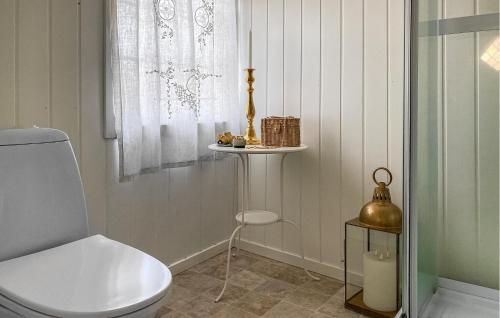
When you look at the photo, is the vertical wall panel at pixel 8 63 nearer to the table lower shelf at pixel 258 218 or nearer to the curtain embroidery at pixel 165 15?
the curtain embroidery at pixel 165 15

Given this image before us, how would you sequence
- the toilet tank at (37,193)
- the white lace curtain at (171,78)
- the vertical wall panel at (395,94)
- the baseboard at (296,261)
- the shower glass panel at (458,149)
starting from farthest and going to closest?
the baseboard at (296,261), the vertical wall panel at (395,94), the white lace curtain at (171,78), the shower glass panel at (458,149), the toilet tank at (37,193)

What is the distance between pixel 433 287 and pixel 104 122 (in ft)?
4.98

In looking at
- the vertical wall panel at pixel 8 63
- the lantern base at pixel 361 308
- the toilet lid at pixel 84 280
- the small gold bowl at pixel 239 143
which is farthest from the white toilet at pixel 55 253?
the lantern base at pixel 361 308

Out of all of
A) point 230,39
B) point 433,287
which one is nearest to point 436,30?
point 433,287

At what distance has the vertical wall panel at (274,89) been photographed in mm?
2207

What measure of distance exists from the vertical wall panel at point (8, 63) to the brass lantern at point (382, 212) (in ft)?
4.90

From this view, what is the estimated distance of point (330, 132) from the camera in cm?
204

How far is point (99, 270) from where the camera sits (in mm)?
1062

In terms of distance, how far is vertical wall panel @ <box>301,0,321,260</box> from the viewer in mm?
2062

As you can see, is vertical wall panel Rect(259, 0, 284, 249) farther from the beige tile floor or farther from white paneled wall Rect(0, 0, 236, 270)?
white paneled wall Rect(0, 0, 236, 270)

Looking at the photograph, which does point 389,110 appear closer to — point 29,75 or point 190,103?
point 190,103

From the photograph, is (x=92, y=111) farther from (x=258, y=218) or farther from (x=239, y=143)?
(x=258, y=218)

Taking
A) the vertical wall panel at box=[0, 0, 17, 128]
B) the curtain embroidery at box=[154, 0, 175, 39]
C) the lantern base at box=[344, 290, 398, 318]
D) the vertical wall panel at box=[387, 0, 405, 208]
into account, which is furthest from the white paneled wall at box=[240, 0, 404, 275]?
the vertical wall panel at box=[0, 0, 17, 128]

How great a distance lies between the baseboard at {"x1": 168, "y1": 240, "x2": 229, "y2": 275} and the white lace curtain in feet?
1.86
